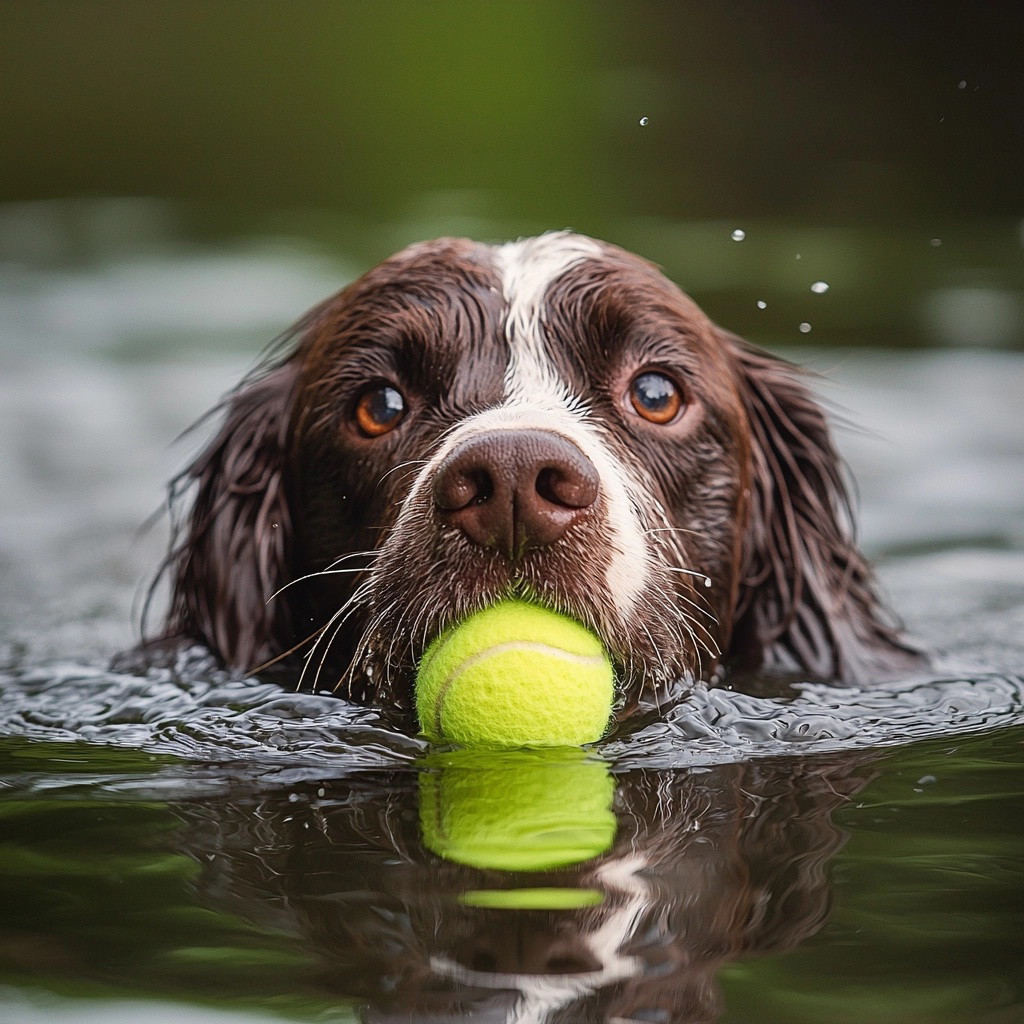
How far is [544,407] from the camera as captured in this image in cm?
343

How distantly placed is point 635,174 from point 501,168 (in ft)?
3.96

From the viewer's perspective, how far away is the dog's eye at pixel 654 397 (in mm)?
3623

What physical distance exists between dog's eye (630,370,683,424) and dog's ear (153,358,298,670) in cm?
88

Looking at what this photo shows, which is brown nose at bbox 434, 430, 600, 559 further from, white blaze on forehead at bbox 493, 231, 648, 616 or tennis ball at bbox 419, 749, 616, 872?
tennis ball at bbox 419, 749, 616, 872

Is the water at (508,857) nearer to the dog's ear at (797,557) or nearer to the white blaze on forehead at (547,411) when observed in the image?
the dog's ear at (797,557)

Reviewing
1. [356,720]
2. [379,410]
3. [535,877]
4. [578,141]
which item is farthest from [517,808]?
[578,141]

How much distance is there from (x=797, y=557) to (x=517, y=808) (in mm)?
1613

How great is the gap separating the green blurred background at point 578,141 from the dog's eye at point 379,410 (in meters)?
5.56

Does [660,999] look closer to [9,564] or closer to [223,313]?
[9,564]

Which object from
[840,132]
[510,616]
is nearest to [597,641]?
[510,616]

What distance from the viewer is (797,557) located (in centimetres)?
419

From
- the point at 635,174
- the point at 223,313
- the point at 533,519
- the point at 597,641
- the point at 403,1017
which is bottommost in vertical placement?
the point at 403,1017

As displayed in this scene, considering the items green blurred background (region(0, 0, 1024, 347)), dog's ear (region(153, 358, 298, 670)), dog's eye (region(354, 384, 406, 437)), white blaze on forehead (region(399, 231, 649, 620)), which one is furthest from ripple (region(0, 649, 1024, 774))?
green blurred background (region(0, 0, 1024, 347))

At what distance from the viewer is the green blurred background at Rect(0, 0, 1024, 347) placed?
10.7 m
